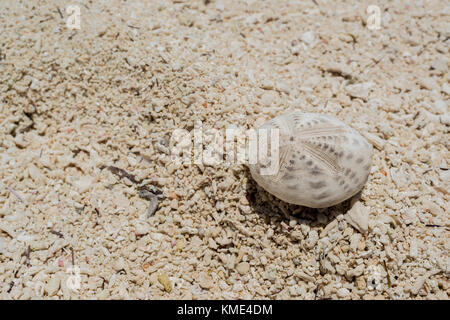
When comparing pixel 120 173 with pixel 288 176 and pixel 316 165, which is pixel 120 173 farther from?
pixel 316 165

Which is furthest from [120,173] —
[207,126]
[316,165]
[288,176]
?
[316,165]

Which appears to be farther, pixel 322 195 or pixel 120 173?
pixel 120 173

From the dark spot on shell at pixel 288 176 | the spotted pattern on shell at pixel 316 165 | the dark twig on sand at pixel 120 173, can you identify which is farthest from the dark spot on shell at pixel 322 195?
the dark twig on sand at pixel 120 173

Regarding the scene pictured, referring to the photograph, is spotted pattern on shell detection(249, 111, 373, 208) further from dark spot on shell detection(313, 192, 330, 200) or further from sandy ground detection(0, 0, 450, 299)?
sandy ground detection(0, 0, 450, 299)

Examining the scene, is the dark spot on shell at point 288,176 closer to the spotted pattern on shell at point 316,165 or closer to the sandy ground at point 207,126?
the spotted pattern on shell at point 316,165

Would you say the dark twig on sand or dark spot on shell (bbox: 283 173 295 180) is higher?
dark spot on shell (bbox: 283 173 295 180)

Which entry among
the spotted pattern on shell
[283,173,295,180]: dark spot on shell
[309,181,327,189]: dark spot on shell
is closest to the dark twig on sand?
the spotted pattern on shell

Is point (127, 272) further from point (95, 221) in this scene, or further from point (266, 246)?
point (266, 246)
